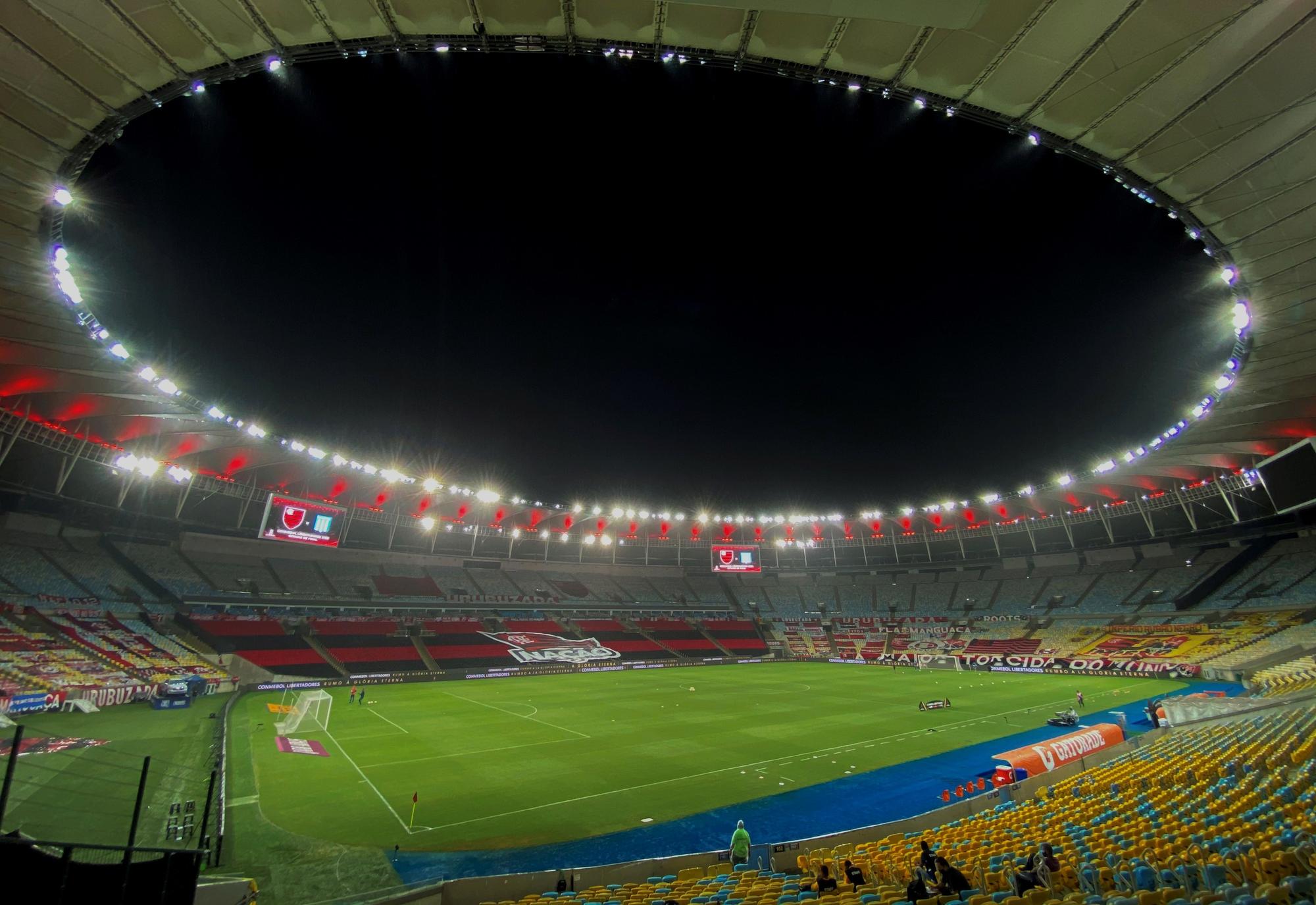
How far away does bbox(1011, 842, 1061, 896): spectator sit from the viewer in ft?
27.2

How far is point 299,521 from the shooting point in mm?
38594

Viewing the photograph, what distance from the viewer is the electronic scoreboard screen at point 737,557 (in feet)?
193

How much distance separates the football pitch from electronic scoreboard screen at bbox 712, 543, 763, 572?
15.6 meters

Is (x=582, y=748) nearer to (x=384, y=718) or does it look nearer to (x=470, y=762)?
(x=470, y=762)

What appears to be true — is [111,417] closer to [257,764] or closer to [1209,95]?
[257,764]

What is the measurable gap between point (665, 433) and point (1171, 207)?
102ft

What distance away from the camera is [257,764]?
2066cm

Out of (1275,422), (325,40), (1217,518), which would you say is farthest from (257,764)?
(1217,518)

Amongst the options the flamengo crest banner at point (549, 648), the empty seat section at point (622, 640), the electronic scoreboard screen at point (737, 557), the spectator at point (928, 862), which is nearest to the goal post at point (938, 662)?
the electronic scoreboard screen at point (737, 557)

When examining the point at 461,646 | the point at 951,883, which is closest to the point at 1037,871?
the point at 951,883

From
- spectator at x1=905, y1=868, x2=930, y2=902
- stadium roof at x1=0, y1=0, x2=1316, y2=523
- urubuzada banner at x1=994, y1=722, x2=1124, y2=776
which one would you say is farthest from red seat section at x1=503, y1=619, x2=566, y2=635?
spectator at x1=905, y1=868, x2=930, y2=902

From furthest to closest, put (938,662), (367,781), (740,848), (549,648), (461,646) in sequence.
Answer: (549,648), (938,662), (461,646), (367,781), (740,848)

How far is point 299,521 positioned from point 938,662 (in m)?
58.7

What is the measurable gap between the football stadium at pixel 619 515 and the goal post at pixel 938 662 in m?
0.39
